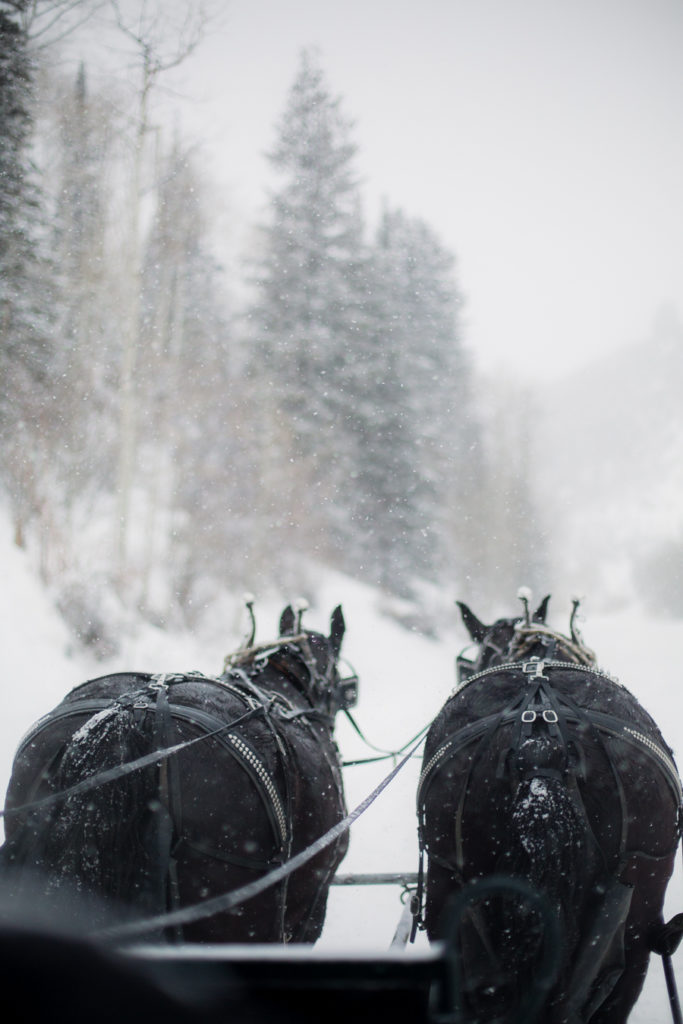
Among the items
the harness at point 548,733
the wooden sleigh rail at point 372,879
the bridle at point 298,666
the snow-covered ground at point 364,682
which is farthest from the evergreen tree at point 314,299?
the harness at point 548,733

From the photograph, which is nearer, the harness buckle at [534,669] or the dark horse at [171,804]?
the dark horse at [171,804]

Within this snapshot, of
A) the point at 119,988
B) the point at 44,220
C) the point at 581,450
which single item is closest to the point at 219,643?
the point at 44,220

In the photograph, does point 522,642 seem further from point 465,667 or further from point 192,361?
point 192,361

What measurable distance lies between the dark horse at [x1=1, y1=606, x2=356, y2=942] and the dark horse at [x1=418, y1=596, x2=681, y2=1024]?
666mm

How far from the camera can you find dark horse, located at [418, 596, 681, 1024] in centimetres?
229

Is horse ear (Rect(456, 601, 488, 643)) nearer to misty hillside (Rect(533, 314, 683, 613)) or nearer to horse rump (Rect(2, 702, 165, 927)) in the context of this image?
horse rump (Rect(2, 702, 165, 927))

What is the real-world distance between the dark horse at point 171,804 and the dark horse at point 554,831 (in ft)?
2.18

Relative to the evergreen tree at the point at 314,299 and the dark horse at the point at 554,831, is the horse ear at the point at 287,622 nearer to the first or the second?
the dark horse at the point at 554,831

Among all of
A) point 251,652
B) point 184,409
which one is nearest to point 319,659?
point 251,652

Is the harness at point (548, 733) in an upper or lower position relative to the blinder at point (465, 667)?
lower

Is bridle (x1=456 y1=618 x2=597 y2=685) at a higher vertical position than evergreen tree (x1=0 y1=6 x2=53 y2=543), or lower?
lower

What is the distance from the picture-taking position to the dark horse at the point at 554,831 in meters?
2.29

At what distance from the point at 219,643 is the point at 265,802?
9559 millimetres

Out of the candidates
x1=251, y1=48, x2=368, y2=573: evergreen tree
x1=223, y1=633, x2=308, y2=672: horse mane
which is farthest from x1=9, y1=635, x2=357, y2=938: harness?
x1=251, y1=48, x2=368, y2=573: evergreen tree
